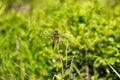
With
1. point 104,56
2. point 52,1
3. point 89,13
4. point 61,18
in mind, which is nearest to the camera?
point 104,56

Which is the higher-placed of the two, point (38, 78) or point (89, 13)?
point (89, 13)

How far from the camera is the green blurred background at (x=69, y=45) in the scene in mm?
2322

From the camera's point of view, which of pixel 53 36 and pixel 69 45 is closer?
pixel 53 36

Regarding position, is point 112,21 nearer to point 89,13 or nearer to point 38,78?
point 89,13

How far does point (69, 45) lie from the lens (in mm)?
2418

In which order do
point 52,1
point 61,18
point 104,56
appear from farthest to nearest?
point 52,1
point 61,18
point 104,56

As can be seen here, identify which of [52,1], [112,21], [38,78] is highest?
[52,1]

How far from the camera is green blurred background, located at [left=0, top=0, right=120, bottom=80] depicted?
2.32 m

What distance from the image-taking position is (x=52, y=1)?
303 cm

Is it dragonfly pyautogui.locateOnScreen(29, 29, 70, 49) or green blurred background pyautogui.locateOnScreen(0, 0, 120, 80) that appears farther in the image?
green blurred background pyautogui.locateOnScreen(0, 0, 120, 80)

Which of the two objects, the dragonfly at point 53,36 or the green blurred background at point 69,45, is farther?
the green blurred background at point 69,45

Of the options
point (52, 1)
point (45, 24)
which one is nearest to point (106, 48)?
point (45, 24)

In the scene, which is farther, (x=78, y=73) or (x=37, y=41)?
(x=37, y=41)

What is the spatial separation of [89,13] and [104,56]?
0.40m
